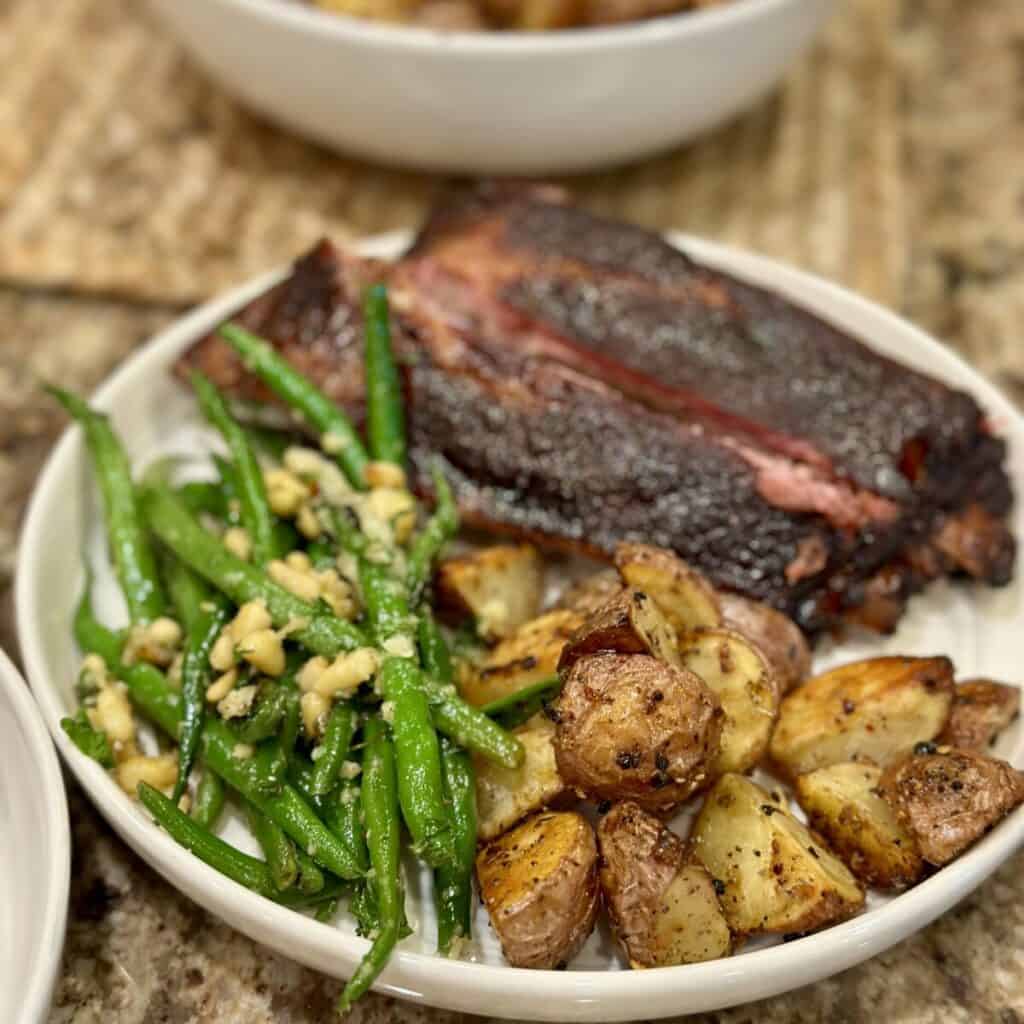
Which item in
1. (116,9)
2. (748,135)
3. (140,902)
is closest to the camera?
(140,902)

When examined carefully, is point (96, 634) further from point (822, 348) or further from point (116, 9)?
point (116, 9)

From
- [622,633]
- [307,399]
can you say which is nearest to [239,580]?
[307,399]

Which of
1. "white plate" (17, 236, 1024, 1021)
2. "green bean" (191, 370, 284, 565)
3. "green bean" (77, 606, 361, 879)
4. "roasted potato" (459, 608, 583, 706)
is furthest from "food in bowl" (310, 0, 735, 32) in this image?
"green bean" (77, 606, 361, 879)

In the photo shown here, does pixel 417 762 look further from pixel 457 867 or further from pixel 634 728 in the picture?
pixel 634 728

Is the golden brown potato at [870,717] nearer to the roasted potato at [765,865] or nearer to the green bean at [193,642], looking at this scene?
the roasted potato at [765,865]

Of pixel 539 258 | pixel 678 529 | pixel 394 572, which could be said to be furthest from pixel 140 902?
pixel 539 258
